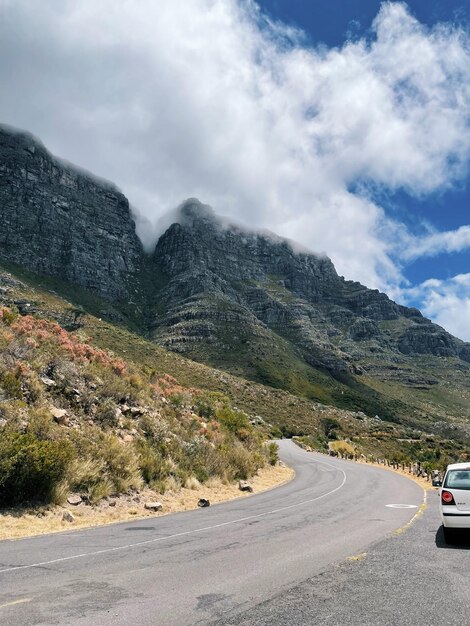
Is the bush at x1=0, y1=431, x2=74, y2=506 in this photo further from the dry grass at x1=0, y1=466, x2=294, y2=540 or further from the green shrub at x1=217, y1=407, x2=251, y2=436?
the green shrub at x1=217, y1=407, x2=251, y2=436

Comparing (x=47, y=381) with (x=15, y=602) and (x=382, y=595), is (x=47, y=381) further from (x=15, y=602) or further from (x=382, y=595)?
(x=382, y=595)

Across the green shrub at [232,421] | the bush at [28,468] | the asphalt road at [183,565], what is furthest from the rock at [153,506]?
the green shrub at [232,421]

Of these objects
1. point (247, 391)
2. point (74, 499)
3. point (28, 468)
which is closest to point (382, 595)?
point (28, 468)

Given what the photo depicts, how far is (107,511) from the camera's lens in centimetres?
1391

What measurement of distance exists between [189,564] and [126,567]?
3.85ft

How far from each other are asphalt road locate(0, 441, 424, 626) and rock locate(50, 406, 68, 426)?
540 centimetres

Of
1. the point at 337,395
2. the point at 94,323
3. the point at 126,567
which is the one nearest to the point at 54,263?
the point at 94,323

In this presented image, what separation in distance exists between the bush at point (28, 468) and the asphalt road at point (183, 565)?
2.33 metres

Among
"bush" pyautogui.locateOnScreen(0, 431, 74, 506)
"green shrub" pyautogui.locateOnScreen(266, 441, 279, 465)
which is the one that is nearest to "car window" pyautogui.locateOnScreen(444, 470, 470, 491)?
"bush" pyautogui.locateOnScreen(0, 431, 74, 506)

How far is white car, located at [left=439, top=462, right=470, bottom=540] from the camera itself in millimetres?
9453

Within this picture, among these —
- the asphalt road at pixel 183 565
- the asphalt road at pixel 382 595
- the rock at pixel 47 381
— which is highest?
the rock at pixel 47 381

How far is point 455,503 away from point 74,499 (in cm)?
1074

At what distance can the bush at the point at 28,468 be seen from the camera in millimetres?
11984

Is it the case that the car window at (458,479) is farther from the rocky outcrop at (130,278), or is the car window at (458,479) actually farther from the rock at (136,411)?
the rocky outcrop at (130,278)
